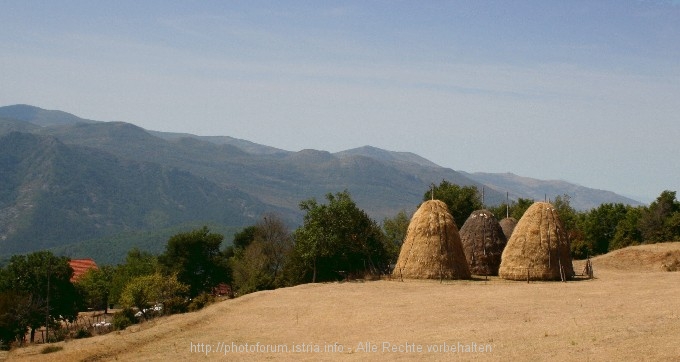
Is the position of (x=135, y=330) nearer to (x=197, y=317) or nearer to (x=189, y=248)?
(x=197, y=317)

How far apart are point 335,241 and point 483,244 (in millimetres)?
10572

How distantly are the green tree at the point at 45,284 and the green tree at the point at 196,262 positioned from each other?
29.5ft

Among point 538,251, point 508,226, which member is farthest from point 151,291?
point 538,251

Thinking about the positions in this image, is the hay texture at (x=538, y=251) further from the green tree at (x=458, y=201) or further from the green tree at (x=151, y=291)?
the green tree at (x=151, y=291)

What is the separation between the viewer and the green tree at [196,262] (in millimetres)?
62656

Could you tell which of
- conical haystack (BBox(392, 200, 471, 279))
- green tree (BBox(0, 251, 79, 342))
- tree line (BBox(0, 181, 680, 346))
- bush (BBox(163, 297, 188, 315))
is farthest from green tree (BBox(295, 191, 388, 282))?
green tree (BBox(0, 251, 79, 342))

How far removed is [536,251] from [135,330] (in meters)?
24.2

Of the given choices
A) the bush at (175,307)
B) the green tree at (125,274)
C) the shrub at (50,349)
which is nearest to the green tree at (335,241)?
the bush at (175,307)

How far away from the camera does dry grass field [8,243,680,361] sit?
73.2ft

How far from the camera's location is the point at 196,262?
63.6 metres

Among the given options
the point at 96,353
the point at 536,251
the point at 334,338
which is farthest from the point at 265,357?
the point at 536,251

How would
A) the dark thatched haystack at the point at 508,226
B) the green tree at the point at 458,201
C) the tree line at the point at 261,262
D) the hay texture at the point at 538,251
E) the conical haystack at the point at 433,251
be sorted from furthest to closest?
1. the green tree at the point at 458,201
2. the dark thatched haystack at the point at 508,226
3. the tree line at the point at 261,262
4. the conical haystack at the point at 433,251
5. the hay texture at the point at 538,251

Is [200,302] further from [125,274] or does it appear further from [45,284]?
[125,274]

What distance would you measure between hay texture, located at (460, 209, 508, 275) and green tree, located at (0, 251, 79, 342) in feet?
106
